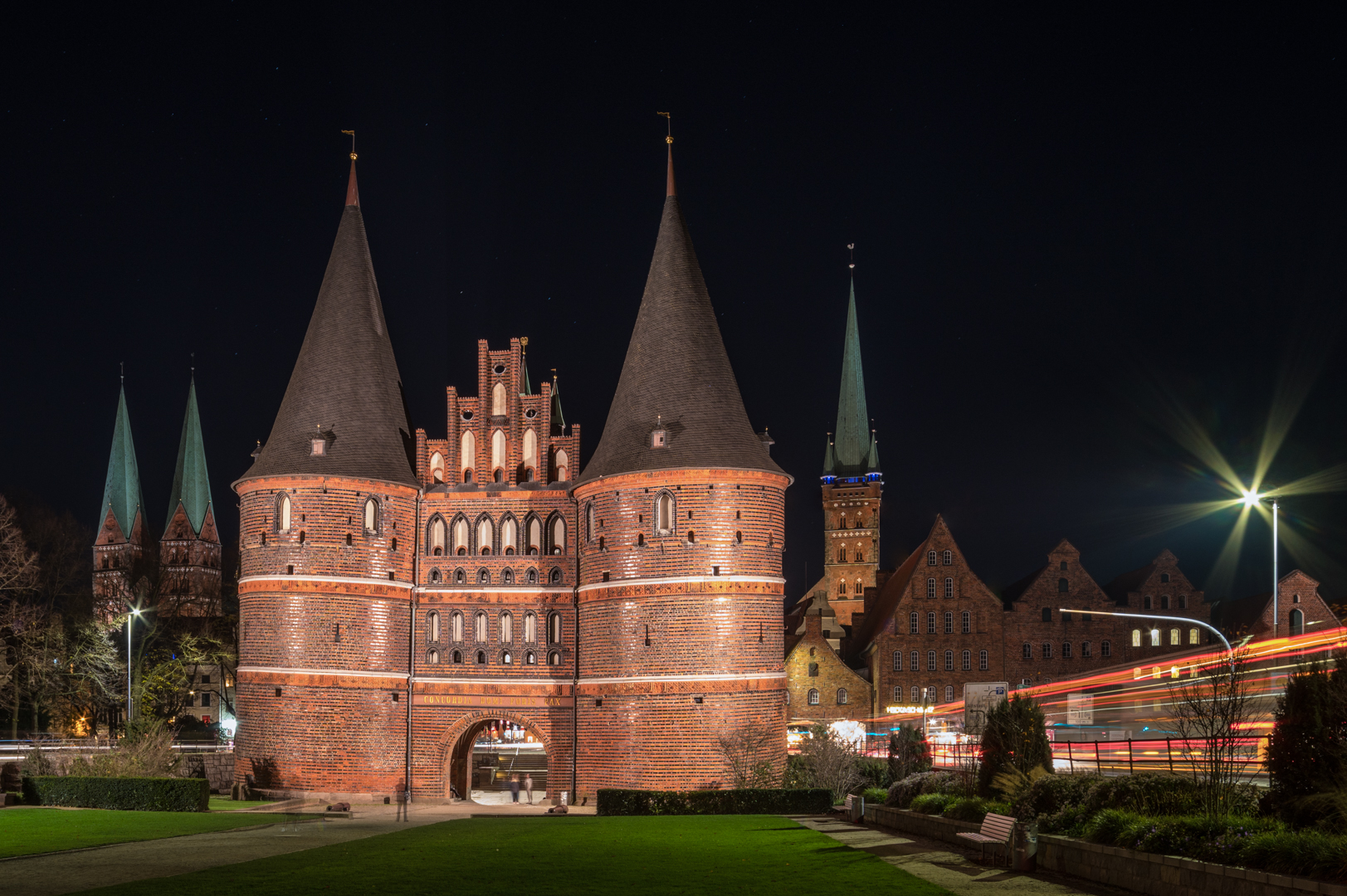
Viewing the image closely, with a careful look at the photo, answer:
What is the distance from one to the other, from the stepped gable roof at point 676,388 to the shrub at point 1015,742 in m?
18.3

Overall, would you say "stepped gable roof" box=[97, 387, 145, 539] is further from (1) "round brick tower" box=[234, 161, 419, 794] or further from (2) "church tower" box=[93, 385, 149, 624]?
(1) "round brick tower" box=[234, 161, 419, 794]

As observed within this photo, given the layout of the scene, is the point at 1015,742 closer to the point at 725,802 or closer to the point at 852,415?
the point at 725,802

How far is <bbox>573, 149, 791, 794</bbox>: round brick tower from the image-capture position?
137 ft

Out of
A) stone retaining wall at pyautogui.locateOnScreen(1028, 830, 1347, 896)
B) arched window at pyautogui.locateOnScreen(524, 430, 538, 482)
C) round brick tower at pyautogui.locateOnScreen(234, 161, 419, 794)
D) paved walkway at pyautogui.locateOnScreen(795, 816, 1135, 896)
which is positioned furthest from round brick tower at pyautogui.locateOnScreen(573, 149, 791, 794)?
stone retaining wall at pyautogui.locateOnScreen(1028, 830, 1347, 896)

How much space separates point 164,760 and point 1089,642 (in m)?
52.5

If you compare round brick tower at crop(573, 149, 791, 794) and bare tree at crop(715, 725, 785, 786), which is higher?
round brick tower at crop(573, 149, 791, 794)

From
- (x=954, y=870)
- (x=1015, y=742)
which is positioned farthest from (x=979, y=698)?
(x=954, y=870)

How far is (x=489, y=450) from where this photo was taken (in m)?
46.9

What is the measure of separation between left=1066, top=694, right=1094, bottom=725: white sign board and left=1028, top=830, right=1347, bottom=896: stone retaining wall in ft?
140

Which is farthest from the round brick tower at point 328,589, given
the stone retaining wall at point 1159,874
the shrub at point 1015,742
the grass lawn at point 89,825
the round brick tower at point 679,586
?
the stone retaining wall at point 1159,874

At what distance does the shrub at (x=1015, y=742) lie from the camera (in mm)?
24672

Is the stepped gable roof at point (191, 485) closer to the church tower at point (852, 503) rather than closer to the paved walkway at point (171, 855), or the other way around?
the church tower at point (852, 503)

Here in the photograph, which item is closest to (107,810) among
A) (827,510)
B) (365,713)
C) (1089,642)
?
(365,713)

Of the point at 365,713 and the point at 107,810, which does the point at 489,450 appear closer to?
the point at 365,713
